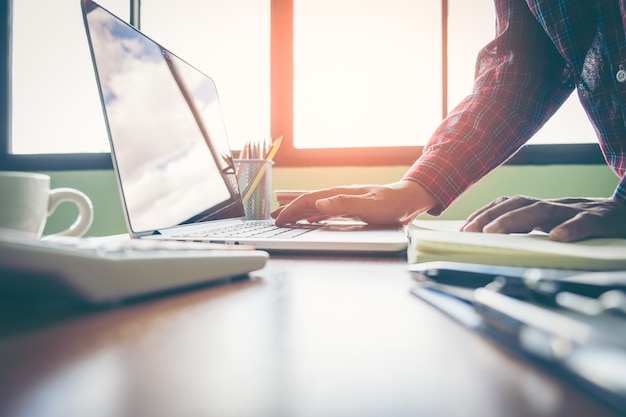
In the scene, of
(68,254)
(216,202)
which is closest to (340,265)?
(68,254)

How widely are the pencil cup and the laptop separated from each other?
0.51ft

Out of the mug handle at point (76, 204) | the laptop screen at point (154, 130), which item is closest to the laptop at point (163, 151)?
the laptop screen at point (154, 130)

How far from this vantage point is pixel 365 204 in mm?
775

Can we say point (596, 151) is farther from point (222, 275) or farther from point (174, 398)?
point (174, 398)

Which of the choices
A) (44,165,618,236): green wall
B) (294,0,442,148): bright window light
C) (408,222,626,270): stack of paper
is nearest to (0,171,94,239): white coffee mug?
(408,222,626,270): stack of paper

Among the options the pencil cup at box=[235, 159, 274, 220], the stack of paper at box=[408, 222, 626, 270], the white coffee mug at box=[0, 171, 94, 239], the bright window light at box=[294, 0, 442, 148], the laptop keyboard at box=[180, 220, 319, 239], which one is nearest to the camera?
the stack of paper at box=[408, 222, 626, 270]

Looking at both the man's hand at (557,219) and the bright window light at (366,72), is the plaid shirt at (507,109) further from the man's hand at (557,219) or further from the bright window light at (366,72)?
the bright window light at (366,72)

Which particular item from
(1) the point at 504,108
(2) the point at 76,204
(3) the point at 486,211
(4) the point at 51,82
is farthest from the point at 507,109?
(4) the point at 51,82

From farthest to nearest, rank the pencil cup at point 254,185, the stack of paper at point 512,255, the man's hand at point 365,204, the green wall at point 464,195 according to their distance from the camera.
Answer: the green wall at point 464,195 → the pencil cup at point 254,185 → the man's hand at point 365,204 → the stack of paper at point 512,255

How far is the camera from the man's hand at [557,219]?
418 mm

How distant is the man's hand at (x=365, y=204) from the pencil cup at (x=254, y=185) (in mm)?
198

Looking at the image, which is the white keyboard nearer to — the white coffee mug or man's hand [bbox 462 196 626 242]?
the white coffee mug

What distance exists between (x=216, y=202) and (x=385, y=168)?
0.78 metres

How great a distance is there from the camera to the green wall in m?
1.35
